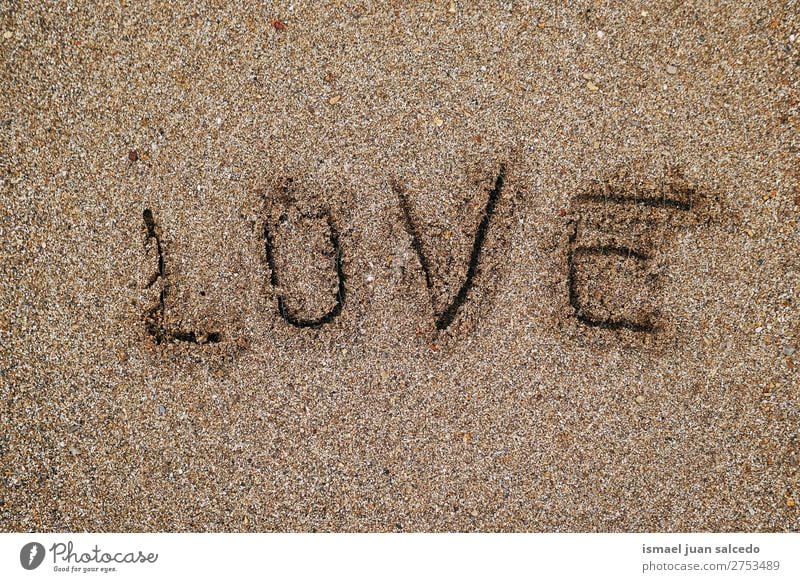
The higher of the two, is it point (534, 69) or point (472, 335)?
point (534, 69)

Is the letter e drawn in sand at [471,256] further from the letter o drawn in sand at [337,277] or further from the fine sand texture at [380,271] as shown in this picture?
the letter o drawn in sand at [337,277]

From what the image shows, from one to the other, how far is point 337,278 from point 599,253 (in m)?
0.87

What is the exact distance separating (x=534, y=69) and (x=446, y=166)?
424mm

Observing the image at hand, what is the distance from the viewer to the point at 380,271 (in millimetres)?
1722

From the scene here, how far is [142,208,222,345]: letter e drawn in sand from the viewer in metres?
1.71

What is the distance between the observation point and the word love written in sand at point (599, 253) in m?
1.70

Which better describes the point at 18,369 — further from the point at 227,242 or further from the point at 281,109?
the point at 281,109
